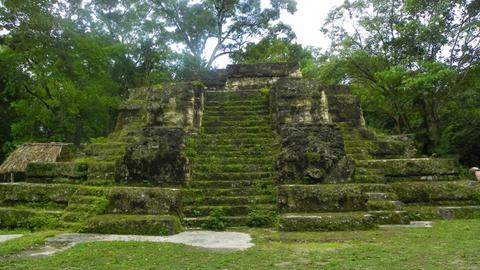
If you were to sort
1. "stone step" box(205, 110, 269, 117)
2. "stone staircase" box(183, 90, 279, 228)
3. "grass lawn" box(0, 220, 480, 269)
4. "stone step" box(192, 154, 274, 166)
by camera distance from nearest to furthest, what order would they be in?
"grass lawn" box(0, 220, 480, 269) < "stone staircase" box(183, 90, 279, 228) < "stone step" box(192, 154, 274, 166) < "stone step" box(205, 110, 269, 117)

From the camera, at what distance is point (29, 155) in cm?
1598

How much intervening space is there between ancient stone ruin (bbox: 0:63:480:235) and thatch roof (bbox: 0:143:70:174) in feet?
22.1

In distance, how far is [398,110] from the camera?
637 inches

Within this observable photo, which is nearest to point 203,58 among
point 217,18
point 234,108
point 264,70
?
point 217,18

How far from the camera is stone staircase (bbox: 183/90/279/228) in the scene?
22.6ft

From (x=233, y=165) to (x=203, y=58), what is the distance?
16438mm

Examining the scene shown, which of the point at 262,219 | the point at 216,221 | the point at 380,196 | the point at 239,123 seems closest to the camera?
the point at 216,221

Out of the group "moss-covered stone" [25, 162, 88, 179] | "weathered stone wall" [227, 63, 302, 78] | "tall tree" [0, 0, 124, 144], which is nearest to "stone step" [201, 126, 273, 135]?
"moss-covered stone" [25, 162, 88, 179]

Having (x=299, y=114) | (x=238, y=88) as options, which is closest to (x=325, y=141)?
(x=299, y=114)

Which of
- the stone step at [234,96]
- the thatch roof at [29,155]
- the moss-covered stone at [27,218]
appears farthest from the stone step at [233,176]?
the thatch roof at [29,155]

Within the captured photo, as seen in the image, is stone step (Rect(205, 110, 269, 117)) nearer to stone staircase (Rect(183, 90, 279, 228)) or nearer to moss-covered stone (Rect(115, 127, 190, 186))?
stone staircase (Rect(183, 90, 279, 228))

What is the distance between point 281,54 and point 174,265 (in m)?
23.3

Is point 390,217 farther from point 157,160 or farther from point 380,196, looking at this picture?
point 157,160

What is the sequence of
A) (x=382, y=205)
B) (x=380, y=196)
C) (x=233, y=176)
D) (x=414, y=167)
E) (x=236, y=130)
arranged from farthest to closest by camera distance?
(x=236, y=130) < (x=414, y=167) < (x=233, y=176) < (x=380, y=196) < (x=382, y=205)
